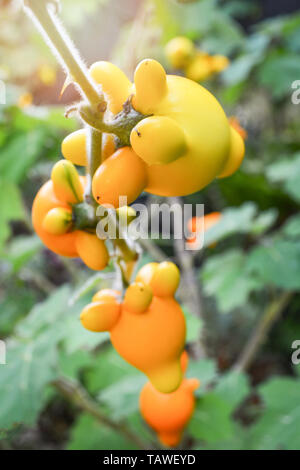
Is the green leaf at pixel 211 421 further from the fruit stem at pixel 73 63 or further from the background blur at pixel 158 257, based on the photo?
the fruit stem at pixel 73 63

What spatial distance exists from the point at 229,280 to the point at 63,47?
21.1 inches

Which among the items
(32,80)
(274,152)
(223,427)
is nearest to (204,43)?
(274,152)

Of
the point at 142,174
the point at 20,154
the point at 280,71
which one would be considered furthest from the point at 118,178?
the point at 280,71

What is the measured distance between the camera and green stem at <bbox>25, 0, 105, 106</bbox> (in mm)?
153

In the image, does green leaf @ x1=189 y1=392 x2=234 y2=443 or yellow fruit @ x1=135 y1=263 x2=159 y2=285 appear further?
green leaf @ x1=189 y1=392 x2=234 y2=443

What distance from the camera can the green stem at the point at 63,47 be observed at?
0.15 m

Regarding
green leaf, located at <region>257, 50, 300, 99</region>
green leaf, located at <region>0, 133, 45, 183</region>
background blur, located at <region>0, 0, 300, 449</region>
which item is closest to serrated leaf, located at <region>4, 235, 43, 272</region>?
background blur, located at <region>0, 0, 300, 449</region>

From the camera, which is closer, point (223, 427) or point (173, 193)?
point (173, 193)

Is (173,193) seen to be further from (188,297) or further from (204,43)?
(204,43)

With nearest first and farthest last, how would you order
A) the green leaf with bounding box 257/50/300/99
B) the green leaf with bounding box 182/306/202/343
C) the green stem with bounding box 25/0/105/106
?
1. the green stem with bounding box 25/0/105/106
2. the green leaf with bounding box 182/306/202/343
3. the green leaf with bounding box 257/50/300/99

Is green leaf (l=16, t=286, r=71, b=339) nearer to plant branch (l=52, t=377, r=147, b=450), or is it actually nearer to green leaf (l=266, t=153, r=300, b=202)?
plant branch (l=52, t=377, r=147, b=450)

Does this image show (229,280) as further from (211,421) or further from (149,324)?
(149,324)

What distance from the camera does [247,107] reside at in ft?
4.77
